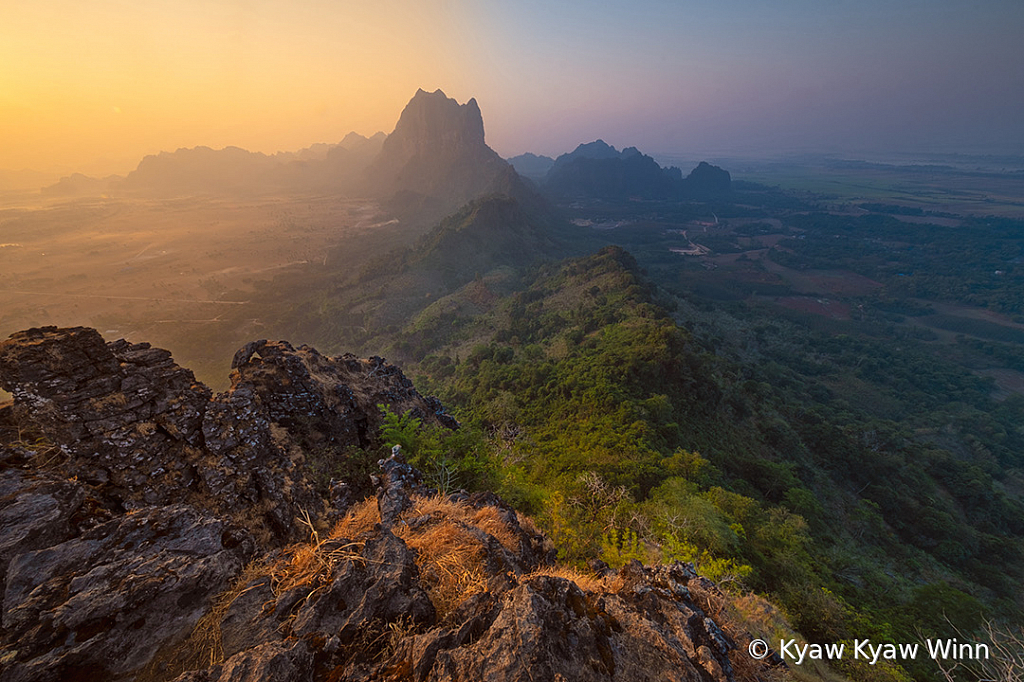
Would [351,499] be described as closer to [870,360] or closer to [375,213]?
[870,360]

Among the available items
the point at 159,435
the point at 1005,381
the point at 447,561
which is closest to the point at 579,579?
the point at 447,561

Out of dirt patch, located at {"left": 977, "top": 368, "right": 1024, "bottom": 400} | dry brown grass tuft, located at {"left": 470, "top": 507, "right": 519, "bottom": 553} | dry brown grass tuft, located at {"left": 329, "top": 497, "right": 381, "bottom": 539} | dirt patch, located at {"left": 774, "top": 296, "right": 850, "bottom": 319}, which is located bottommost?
dirt patch, located at {"left": 977, "top": 368, "right": 1024, "bottom": 400}

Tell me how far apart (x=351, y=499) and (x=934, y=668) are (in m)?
22.8

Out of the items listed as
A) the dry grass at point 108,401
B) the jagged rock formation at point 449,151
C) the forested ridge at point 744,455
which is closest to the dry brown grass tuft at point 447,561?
the forested ridge at point 744,455

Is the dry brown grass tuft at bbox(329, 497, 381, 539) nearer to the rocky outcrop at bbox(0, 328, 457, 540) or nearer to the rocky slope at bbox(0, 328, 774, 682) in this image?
the rocky slope at bbox(0, 328, 774, 682)

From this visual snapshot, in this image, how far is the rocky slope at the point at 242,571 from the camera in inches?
189

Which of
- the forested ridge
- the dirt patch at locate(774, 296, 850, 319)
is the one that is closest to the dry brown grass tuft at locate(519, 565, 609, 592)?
the forested ridge

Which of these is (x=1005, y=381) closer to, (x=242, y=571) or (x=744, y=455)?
(x=744, y=455)

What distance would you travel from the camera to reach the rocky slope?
4.79 m

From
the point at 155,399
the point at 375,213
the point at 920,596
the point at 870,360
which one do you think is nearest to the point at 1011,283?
the point at 870,360

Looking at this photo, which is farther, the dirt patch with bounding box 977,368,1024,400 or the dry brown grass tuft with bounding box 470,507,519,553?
the dirt patch with bounding box 977,368,1024,400

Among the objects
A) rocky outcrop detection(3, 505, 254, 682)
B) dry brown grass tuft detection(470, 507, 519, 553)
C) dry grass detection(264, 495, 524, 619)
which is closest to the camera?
rocky outcrop detection(3, 505, 254, 682)

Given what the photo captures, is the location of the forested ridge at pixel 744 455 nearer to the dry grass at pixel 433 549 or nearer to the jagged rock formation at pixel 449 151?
the dry grass at pixel 433 549

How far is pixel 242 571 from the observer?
6145 millimetres
